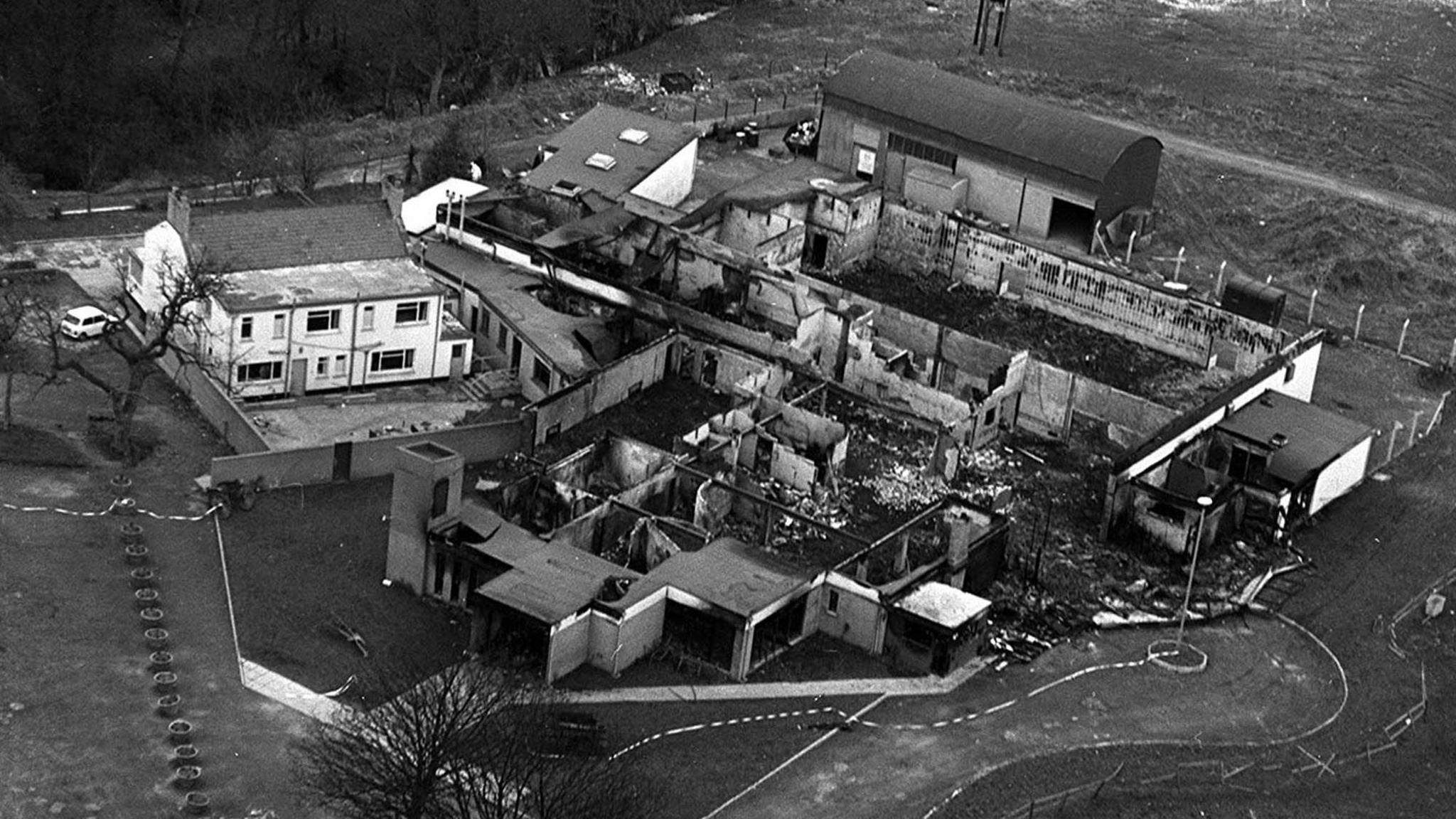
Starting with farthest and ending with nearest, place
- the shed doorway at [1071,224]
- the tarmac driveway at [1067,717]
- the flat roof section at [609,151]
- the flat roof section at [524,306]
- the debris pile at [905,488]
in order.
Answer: the shed doorway at [1071,224] < the flat roof section at [609,151] < the flat roof section at [524,306] < the debris pile at [905,488] < the tarmac driveway at [1067,717]

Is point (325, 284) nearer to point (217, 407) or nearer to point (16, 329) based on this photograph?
point (217, 407)

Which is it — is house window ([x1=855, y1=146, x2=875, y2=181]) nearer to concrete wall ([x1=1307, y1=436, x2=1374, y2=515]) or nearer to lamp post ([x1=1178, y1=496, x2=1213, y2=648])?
concrete wall ([x1=1307, y1=436, x2=1374, y2=515])

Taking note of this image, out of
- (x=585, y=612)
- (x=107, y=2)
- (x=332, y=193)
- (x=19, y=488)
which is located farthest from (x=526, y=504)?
(x=107, y=2)

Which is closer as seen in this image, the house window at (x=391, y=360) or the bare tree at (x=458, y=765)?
the bare tree at (x=458, y=765)

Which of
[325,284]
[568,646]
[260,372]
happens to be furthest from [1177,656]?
[260,372]

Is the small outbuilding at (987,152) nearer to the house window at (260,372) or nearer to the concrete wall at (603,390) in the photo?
the concrete wall at (603,390)

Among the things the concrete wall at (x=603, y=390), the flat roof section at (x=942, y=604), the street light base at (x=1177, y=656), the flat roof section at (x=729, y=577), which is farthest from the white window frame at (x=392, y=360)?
the street light base at (x=1177, y=656)
